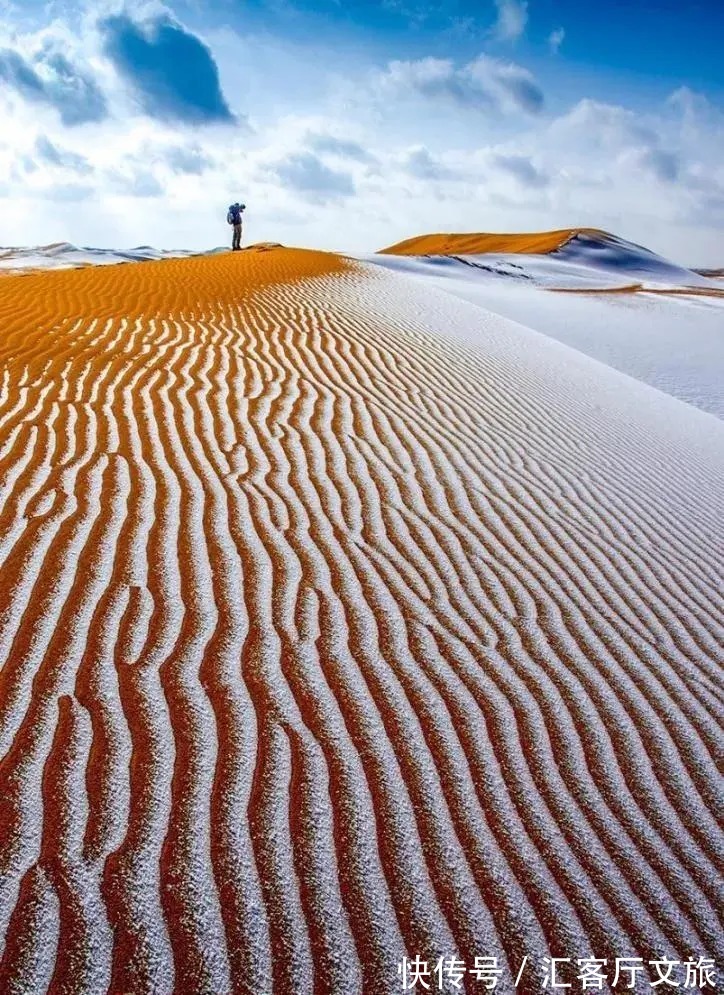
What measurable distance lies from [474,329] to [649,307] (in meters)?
13.2

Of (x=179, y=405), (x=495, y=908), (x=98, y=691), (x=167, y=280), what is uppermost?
(x=167, y=280)

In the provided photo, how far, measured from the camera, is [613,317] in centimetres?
2125

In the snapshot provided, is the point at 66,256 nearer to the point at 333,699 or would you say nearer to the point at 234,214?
the point at 234,214

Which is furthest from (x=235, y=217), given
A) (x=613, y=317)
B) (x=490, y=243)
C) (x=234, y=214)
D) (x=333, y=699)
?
(x=490, y=243)

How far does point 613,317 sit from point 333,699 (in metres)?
20.4

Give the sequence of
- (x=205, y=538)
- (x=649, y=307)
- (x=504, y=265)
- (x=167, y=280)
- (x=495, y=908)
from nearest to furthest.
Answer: (x=495, y=908) < (x=205, y=538) < (x=167, y=280) < (x=649, y=307) < (x=504, y=265)

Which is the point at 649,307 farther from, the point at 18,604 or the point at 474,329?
the point at 18,604

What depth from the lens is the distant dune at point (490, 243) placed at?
4741 centimetres

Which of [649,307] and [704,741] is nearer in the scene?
[704,741]

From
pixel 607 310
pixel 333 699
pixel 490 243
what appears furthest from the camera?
pixel 490 243

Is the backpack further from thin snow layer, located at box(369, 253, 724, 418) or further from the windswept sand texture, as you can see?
the windswept sand texture

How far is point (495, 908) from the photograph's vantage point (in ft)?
7.41

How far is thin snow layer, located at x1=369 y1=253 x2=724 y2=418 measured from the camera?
591 inches

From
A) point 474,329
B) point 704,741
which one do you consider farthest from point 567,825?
point 474,329
